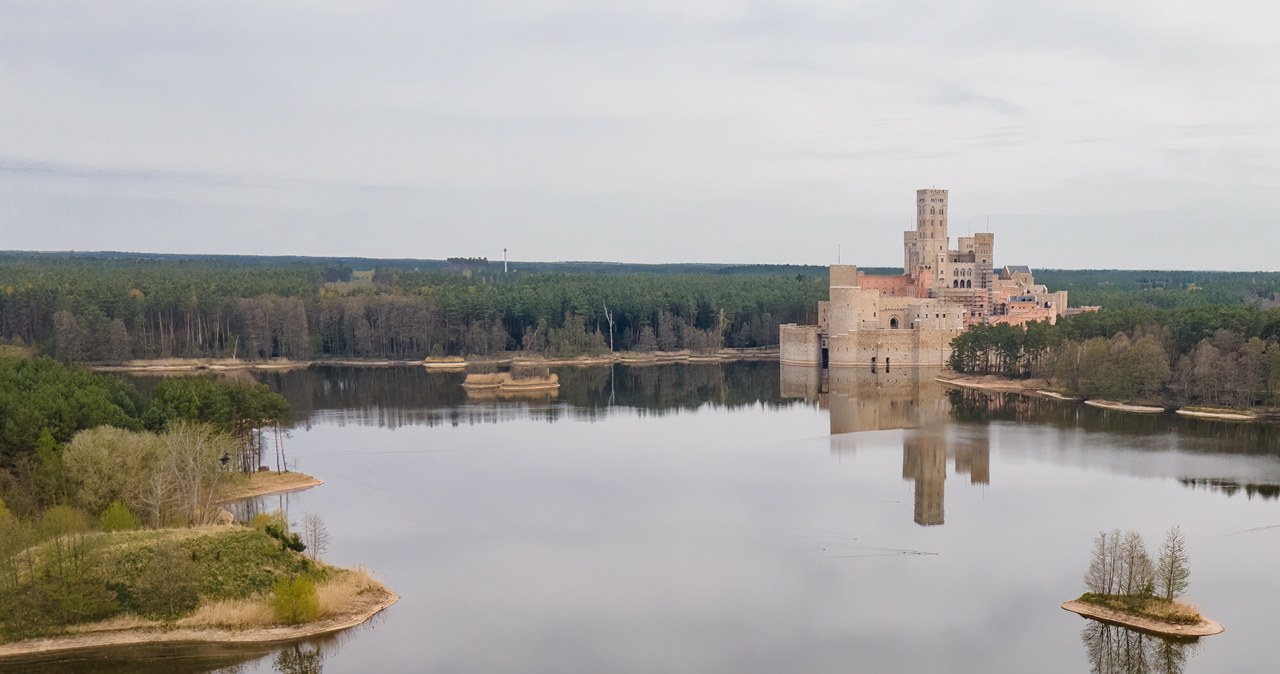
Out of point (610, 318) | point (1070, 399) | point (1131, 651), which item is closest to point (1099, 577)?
point (1131, 651)

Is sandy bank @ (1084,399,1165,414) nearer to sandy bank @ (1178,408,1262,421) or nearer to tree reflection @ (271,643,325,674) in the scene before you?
sandy bank @ (1178,408,1262,421)

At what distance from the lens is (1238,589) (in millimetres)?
24094

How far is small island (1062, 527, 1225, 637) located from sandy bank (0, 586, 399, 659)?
13.5 meters

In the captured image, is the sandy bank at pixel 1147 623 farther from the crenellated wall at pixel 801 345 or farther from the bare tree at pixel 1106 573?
the crenellated wall at pixel 801 345

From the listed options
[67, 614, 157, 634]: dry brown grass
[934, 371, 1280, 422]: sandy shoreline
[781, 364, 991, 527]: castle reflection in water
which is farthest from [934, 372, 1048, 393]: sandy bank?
[67, 614, 157, 634]: dry brown grass

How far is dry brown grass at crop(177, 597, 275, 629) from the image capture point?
21.8m

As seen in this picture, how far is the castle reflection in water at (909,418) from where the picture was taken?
35.5 metres

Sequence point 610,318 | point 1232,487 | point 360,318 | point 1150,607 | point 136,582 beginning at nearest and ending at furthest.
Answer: point 136,582
point 1150,607
point 1232,487
point 360,318
point 610,318

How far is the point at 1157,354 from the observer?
49375mm

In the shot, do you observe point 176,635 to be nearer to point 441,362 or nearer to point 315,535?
point 315,535

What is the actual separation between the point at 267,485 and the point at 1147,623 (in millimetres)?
22108

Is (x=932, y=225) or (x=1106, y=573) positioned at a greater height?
(x=932, y=225)

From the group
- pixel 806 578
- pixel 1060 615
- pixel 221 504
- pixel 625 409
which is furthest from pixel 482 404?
pixel 1060 615

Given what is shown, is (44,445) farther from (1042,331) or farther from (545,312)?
(545,312)
